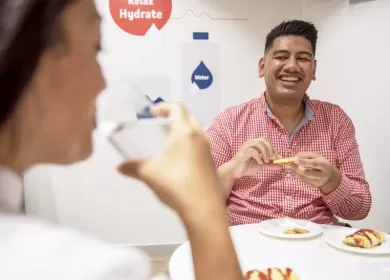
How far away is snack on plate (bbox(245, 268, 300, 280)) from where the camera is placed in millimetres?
1043

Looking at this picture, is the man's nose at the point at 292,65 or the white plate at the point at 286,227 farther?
the man's nose at the point at 292,65

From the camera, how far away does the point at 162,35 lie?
2779mm

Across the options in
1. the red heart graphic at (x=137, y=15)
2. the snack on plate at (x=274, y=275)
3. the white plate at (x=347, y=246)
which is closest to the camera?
the snack on plate at (x=274, y=275)

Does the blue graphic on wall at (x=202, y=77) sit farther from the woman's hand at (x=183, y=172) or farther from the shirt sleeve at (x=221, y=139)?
the woman's hand at (x=183, y=172)

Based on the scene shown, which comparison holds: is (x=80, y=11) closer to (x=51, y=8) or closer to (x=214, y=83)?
(x=51, y=8)

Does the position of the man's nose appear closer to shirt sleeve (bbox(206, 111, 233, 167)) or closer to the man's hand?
shirt sleeve (bbox(206, 111, 233, 167))

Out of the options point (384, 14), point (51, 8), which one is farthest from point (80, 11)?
point (384, 14)

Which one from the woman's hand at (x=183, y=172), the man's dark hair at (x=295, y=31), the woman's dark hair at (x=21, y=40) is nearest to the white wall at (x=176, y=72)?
the man's dark hair at (x=295, y=31)

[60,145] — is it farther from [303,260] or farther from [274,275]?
[303,260]

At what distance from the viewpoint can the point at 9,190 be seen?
1.17 ft

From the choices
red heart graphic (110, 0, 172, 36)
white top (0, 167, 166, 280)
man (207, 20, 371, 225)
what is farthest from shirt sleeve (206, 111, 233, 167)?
white top (0, 167, 166, 280)

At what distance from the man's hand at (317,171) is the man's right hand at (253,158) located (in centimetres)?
A: 10

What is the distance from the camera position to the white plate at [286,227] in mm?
1408

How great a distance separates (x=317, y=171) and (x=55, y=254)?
142 centimetres
